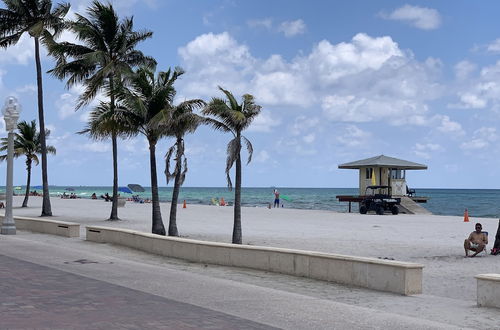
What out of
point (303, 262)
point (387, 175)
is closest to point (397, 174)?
point (387, 175)

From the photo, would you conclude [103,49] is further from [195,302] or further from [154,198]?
[195,302]

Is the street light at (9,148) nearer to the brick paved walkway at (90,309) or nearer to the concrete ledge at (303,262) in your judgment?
the concrete ledge at (303,262)

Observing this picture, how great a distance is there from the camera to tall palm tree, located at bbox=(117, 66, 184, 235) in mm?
23359

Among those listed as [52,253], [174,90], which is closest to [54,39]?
[174,90]

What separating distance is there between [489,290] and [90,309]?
5479mm

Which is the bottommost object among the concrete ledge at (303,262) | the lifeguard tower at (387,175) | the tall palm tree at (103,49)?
the concrete ledge at (303,262)

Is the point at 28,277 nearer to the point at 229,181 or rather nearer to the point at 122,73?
the point at 229,181

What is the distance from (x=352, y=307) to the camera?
356 inches

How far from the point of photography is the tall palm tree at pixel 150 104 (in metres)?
23.4

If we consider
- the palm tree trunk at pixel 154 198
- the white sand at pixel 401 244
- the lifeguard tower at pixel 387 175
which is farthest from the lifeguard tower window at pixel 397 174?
the palm tree trunk at pixel 154 198

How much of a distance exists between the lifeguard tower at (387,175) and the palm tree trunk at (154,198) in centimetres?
2534

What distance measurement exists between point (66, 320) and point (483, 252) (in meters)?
13.8

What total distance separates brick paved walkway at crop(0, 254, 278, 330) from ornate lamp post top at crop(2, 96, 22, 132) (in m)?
10.8

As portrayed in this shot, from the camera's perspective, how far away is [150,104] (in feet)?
77.5
